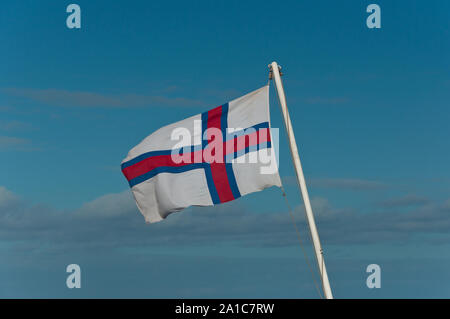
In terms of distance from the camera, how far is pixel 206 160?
3002cm

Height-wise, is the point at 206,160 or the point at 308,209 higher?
the point at 206,160

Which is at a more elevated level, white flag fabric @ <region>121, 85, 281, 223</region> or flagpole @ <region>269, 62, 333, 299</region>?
white flag fabric @ <region>121, 85, 281, 223</region>

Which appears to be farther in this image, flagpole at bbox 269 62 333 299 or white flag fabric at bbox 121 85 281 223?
white flag fabric at bbox 121 85 281 223

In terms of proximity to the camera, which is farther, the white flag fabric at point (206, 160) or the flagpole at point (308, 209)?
the white flag fabric at point (206, 160)

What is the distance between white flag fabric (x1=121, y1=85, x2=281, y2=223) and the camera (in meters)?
28.9

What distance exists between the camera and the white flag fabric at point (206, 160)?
1139 inches

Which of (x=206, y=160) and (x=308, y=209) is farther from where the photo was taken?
(x=206, y=160)

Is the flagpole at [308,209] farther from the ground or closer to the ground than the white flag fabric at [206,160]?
closer to the ground

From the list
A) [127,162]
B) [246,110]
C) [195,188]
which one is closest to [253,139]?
[246,110]
